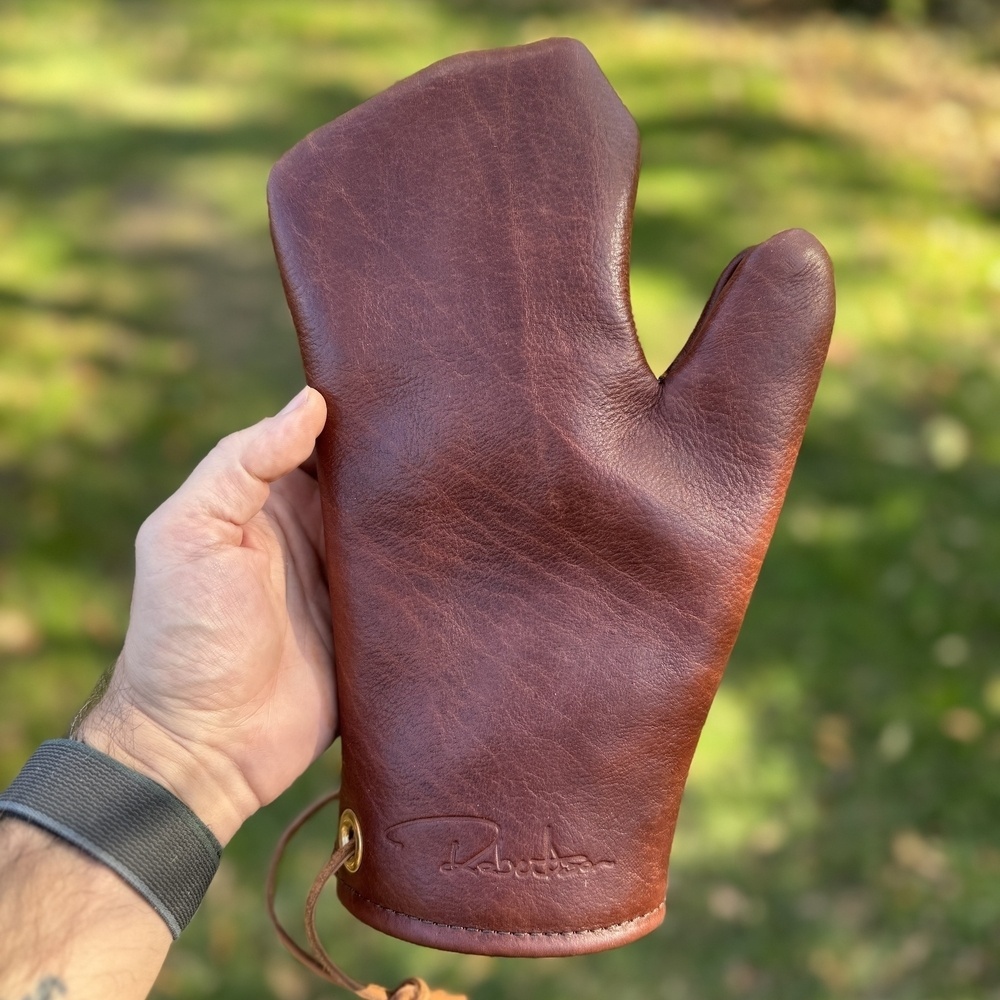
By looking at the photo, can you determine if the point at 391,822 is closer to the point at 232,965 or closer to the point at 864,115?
the point at 232,965

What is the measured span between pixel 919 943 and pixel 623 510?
72.3 inches

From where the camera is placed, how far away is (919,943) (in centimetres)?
284

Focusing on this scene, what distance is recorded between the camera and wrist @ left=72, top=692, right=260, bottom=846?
1.82 metres

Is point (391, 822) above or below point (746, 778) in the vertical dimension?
above

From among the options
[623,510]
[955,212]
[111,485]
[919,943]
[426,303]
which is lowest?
[919,943]

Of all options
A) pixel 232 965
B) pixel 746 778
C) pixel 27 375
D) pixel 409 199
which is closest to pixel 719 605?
pixel 409 199

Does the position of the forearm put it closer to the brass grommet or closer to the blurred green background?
the brass grommet

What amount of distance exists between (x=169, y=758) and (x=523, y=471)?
2.57ft

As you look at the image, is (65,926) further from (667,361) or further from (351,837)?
(667,361)

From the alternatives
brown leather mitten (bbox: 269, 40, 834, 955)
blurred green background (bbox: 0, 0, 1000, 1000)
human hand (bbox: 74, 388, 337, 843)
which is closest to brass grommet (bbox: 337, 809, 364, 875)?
brown leather mitten (bbox: 269, 40, 834, 955)

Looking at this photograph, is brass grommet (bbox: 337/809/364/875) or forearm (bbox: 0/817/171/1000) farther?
brass grommet (bbox: 337/809/364/875)
